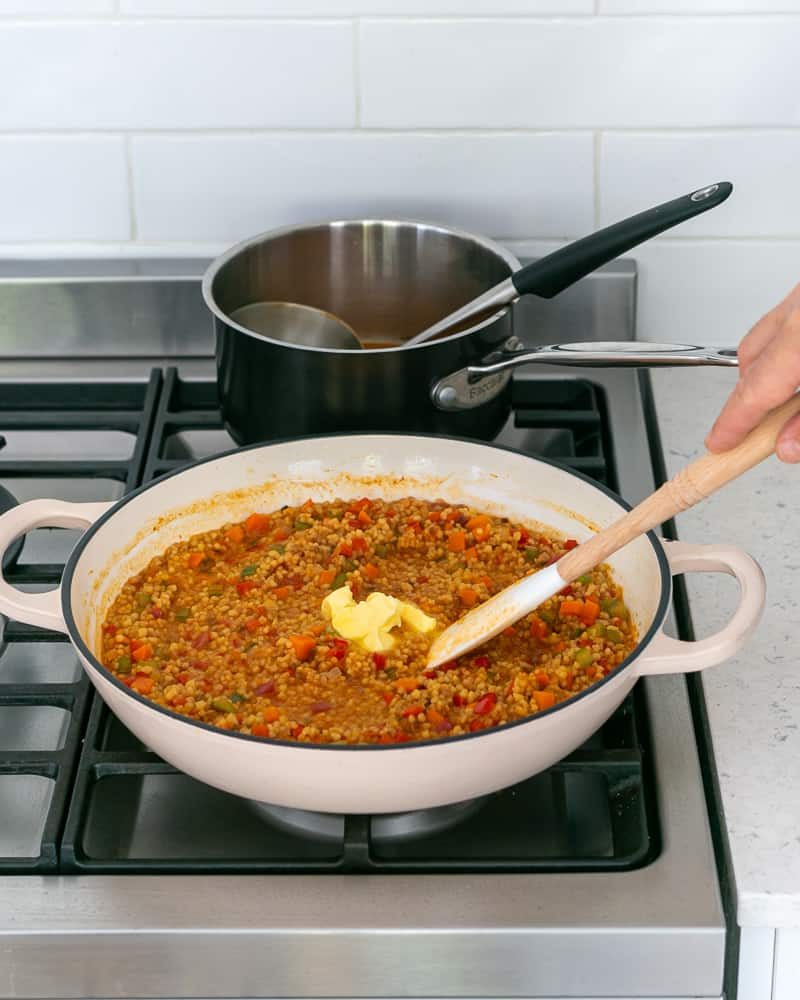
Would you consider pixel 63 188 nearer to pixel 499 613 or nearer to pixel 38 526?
pixel 38 526

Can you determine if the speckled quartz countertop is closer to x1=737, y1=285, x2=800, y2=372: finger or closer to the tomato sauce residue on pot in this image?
the tomato sauce residue on pot

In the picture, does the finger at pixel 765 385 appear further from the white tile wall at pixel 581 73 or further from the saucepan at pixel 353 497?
the white tile wall at pixel 581 73

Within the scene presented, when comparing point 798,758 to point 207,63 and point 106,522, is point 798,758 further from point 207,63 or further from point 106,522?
point 207,63

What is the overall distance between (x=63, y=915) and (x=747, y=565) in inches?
21.0

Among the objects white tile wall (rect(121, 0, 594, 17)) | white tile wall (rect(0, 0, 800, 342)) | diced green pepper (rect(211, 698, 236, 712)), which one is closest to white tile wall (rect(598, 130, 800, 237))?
white tile wall (rect(0, 0, 800, 342))

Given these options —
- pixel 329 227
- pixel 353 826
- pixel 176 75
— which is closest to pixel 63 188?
pixel 176 75

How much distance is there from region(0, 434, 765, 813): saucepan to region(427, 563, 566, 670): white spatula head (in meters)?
0.08

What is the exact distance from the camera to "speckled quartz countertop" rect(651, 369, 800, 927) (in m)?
0.94

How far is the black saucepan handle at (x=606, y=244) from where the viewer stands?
4.15 ft

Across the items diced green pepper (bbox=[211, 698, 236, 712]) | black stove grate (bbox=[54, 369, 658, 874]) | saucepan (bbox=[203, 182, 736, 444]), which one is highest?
Answer: saucepan (bbox=[203, 182, 736, 444])

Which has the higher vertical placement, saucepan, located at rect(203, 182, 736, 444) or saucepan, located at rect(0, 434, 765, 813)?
saucepan, located at rect(203, 182, 736, 444)

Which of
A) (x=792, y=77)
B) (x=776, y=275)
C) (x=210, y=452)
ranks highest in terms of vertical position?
(x=792, y=77)

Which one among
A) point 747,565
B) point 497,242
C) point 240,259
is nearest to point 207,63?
point 240,259

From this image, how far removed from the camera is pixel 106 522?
1.15 meters
